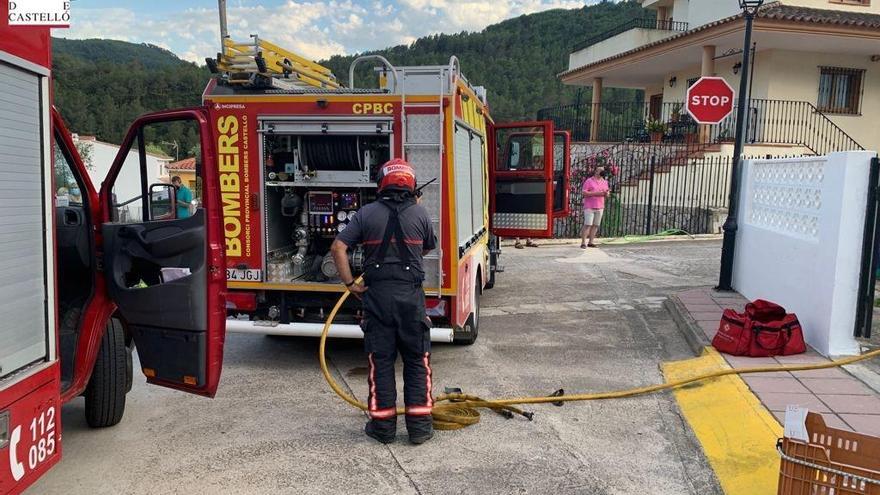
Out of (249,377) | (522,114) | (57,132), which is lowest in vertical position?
(249,377)

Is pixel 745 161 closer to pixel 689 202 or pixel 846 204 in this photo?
pixel 846 204

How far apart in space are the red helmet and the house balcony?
1958 centimetres

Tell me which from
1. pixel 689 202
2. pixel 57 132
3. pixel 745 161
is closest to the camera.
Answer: pixel 57 132

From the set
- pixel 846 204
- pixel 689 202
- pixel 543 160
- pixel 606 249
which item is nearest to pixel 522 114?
pixel 689 202

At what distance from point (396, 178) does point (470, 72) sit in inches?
1919

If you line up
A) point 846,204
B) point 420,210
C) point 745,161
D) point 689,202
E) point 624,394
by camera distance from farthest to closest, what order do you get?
point 689,202
point 745,161
point 846,204
point 624,394
point 420,210

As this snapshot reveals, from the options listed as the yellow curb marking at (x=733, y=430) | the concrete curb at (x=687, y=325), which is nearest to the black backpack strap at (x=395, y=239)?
the yellow curb marking at (x=733, y=430)

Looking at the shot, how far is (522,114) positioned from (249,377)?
123 feet

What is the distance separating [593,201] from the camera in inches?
544

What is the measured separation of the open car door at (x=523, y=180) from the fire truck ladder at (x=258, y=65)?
3.03 m

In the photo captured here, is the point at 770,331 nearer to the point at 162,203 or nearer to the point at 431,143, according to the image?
A: the point at 431,143

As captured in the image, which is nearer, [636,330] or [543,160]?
[636,330]

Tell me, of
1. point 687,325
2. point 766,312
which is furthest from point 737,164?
point 766,312

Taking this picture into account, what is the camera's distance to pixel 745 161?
8.38 meters
